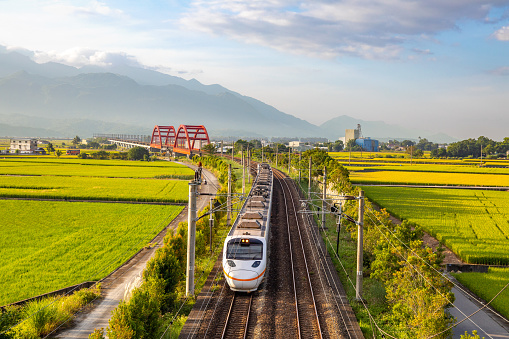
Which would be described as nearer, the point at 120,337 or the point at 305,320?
the point at 120,337

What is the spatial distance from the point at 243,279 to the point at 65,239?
23.1 meters

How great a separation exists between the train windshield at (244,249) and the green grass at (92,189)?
35.7 meters

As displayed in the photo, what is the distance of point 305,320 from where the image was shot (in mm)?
19312

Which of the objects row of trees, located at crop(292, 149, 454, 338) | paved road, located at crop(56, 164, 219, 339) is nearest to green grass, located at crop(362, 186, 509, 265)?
row of trees, located at crop(292, 149, 454, 338)

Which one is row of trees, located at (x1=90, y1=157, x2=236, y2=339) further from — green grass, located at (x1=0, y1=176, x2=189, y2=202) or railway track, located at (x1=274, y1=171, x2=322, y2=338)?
green grass, located at (x1=0, y1=176, x2=189, y2=202)

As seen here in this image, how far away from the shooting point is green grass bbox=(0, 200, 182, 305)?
1036 inches

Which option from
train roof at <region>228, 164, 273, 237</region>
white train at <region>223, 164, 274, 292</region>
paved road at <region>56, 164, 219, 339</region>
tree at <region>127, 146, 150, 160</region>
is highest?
tree at <region>127, 146, 150, 160</region>

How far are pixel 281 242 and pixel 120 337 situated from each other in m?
20.7

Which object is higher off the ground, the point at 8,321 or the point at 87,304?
the point at 8,321

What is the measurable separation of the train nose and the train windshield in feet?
3.83

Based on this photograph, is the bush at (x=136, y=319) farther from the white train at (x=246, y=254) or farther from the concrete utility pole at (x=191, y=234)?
the white train at (x=246, y=254)

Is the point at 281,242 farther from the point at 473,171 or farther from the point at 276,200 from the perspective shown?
the point at 473,171

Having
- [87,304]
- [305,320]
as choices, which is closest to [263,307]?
[305,320]

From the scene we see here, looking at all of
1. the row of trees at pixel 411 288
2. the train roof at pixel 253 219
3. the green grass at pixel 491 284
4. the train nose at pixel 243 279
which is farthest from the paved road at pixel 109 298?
the green grass at pixel 491 284
